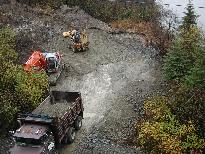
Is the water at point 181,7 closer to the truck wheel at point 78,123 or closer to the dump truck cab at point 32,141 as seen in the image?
the truck wheel at point 78,123

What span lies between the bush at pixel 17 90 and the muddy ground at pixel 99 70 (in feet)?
6.15

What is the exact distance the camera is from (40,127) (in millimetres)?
20953

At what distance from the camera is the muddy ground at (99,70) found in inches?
945

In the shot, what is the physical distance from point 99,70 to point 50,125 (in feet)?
37.9

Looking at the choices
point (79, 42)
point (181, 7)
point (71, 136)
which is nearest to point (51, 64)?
point (79, 42)

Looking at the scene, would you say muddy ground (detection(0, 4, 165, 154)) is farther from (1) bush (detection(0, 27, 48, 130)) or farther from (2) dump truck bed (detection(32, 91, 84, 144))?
(1) bush (detection(0, 27, 48, 130))

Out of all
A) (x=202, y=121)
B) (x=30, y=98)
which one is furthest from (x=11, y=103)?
(x=202, y=121)

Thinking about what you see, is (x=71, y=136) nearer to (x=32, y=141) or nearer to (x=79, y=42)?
(x=32, y=141)

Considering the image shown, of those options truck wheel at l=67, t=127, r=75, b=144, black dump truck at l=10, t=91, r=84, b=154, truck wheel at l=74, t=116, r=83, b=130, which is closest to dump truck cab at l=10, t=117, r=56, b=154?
black dump truck at l=10, t=91, r=84, b=154

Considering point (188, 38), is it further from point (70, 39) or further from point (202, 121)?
point (70, 39)

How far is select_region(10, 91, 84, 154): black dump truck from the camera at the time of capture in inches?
793

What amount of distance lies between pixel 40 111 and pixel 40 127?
2.62 metres

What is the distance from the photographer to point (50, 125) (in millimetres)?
21141

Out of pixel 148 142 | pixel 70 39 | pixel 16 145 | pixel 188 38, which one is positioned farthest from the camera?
pixel 70 39
